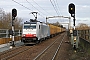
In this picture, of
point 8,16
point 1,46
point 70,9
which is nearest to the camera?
point 70,9

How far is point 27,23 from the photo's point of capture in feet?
85.1

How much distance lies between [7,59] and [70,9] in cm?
765

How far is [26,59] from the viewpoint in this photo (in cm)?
1344

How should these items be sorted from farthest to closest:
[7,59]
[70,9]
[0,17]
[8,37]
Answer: [0,17] → [8,37] → [70,9] → [7,59]

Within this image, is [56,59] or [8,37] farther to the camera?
[8,37]

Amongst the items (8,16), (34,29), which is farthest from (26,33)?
(8,16)

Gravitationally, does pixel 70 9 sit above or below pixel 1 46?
above

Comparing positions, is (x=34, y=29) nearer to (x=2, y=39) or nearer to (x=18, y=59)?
(x=2, y=39)

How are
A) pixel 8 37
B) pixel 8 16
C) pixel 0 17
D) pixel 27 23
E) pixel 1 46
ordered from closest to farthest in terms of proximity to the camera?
pixel 1 46
pixel 8 37
pixel 27 23
pixel 0 17
pixel 8 16

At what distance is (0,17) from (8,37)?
104 feet

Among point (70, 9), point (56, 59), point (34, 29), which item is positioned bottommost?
point (56, 59)

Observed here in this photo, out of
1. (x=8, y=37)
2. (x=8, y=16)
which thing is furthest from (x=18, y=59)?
(x=8, y=16)

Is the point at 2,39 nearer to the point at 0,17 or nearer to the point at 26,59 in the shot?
the point at 26,59

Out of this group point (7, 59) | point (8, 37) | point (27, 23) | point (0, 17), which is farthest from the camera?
point (0, 17)
